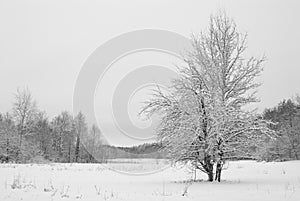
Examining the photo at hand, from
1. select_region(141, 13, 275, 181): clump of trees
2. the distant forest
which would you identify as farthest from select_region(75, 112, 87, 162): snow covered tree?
select_region(141, 13, 275, 181): clump of trees

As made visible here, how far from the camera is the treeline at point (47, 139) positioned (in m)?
41.1

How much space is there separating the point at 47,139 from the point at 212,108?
55.6m

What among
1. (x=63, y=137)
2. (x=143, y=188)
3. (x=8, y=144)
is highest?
(x=63, y=137)

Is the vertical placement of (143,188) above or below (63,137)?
below

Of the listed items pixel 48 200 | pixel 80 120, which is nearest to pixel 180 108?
pixel 48 200

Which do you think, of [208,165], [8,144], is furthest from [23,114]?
[208,165]

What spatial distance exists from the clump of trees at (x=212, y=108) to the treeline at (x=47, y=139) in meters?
25.6

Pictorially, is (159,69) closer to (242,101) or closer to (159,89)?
(159,89)

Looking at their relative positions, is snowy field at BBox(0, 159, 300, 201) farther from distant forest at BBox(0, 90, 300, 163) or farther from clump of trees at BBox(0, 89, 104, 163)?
clump of trees at BBox(0, 89, 104, 163)

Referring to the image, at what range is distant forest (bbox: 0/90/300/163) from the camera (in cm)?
4019

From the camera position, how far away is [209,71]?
1581cm

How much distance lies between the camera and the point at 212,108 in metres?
14.9

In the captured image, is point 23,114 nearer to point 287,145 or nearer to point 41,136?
point 41,136

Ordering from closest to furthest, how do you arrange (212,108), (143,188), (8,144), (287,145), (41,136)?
1. (143,188)
2. (212,108)
3. (8,144)
4. (287,145)
5. (41,136)
